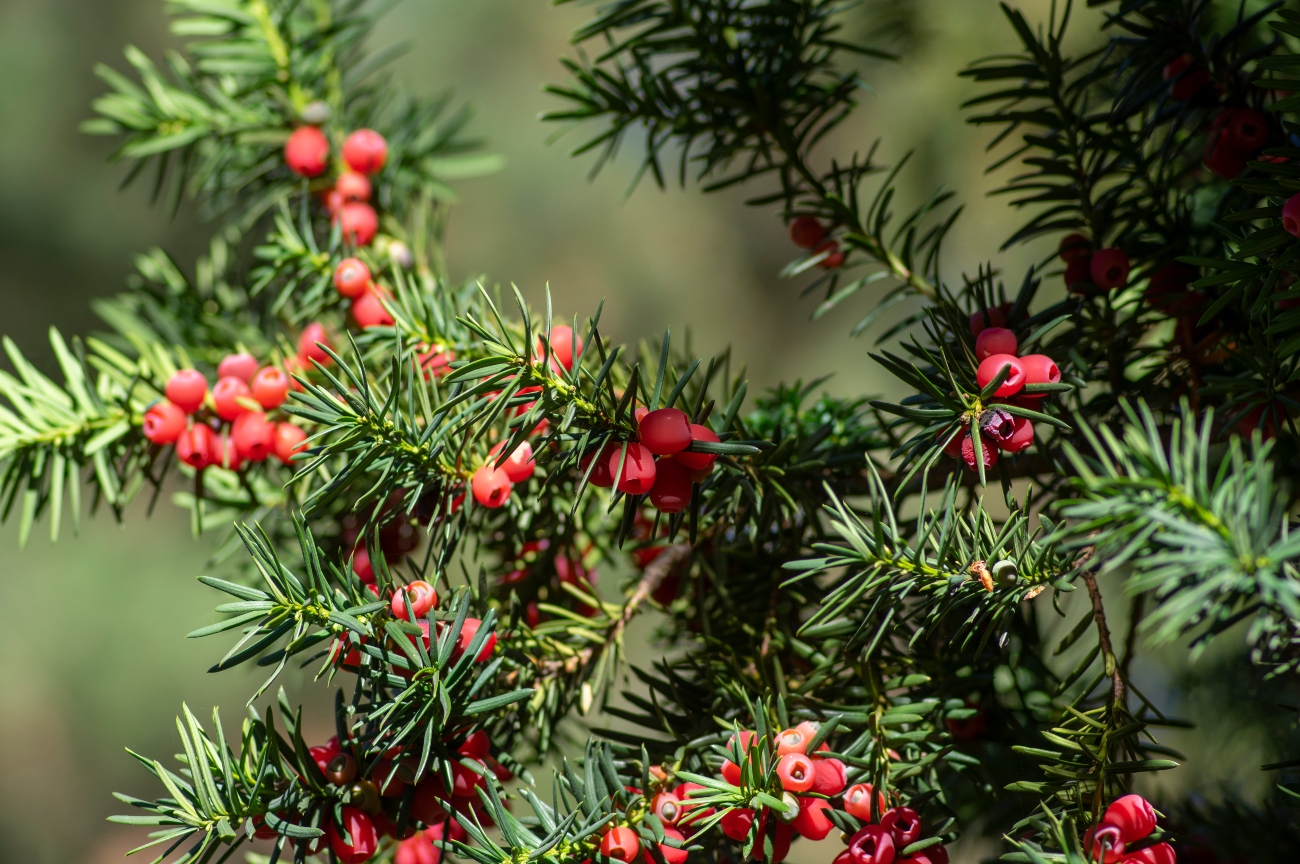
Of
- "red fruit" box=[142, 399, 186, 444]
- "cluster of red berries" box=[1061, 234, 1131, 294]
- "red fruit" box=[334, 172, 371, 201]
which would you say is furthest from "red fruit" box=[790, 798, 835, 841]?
"red fruit" box=[334, 172, 371, 201]

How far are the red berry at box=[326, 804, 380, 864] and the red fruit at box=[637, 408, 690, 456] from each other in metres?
0.18

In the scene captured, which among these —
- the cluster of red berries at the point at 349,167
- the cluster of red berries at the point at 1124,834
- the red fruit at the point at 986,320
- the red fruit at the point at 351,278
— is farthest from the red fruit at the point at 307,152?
the cluster of red berries at the point at 1124,834

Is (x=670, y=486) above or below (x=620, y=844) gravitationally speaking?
above

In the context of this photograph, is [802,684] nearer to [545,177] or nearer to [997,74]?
[997,74]

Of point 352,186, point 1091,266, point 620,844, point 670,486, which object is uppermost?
point 352,186

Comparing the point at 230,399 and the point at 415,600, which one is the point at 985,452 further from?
the point at 230,399

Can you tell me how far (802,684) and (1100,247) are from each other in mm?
243

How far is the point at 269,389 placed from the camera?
452 millimetres

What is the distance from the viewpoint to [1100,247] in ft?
1.35

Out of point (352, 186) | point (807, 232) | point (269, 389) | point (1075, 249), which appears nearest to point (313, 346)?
point (269, 389)

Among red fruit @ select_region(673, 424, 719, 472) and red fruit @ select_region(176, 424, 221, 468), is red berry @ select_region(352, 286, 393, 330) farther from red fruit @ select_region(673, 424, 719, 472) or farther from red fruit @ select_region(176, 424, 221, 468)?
red fruit @ select_region(673, 424, 719, 472)

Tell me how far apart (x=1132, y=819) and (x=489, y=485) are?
0.25 m

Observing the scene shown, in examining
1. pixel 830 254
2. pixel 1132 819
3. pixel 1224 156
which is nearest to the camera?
pixel 1132 819

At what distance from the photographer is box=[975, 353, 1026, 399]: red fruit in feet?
1.02
